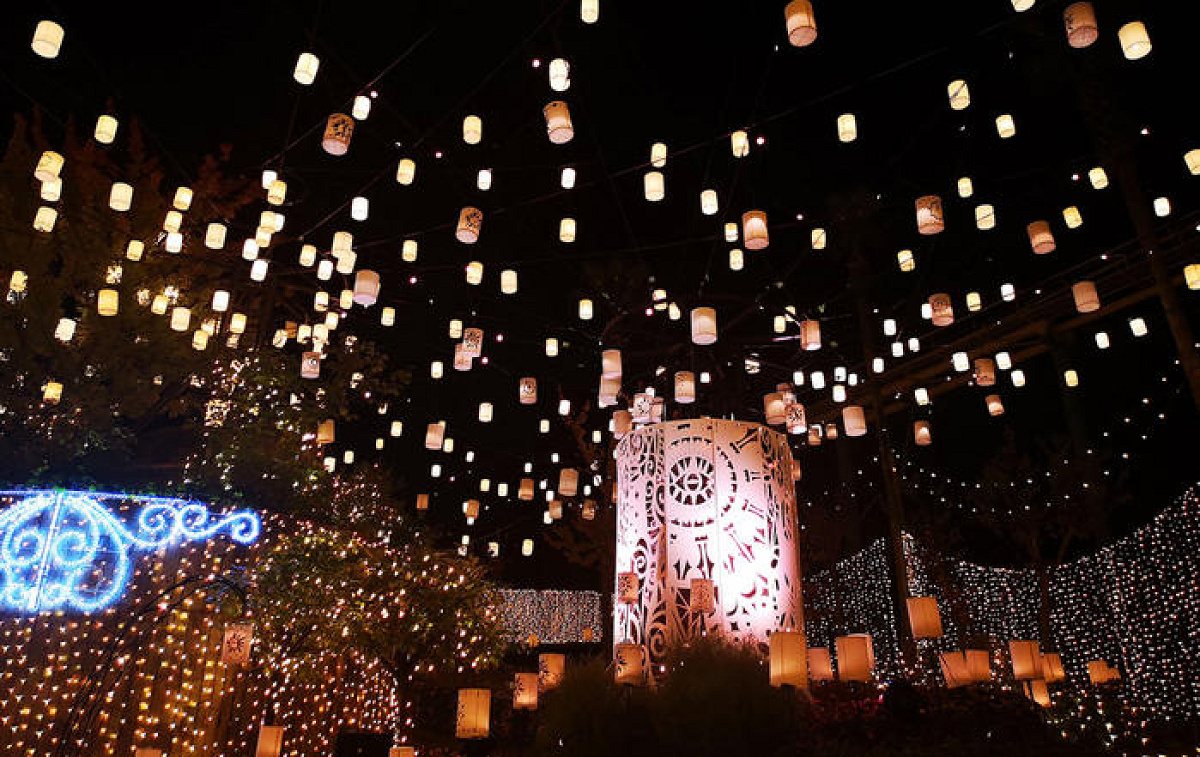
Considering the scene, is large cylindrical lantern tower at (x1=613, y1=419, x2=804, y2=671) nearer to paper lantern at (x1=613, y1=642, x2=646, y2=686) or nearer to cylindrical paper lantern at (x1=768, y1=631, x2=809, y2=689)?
paper lantern at (x1=613, y1=642, x2=646, y2=686)

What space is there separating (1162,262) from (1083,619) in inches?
207

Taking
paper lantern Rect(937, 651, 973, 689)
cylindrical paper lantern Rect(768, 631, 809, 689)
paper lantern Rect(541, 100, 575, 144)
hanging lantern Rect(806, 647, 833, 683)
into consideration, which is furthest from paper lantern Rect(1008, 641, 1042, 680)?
paper lantern Rect(541, 100, 575, 144)

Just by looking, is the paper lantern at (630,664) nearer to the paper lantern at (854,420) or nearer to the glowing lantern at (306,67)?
the paper lantern at (854,420)

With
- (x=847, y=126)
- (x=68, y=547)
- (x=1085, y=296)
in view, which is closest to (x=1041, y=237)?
(x=1085, y=296)

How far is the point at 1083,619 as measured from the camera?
10.8 m

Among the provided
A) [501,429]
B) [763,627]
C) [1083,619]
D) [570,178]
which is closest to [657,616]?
[763,627]

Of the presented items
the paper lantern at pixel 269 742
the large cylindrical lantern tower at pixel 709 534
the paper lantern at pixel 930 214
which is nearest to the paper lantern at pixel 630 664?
the large cylindrical lantern tower at pixel 709 534

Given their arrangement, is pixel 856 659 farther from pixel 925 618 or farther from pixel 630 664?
pixel 630 664

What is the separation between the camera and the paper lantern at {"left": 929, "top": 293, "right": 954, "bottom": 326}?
8406mm

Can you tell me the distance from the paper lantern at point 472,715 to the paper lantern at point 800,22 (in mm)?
5759

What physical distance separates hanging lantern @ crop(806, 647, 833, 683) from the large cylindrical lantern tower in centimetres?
58

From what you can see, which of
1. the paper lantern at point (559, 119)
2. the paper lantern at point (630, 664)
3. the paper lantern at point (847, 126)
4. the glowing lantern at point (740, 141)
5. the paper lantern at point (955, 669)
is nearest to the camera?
the paper lantern at point (630, 664)

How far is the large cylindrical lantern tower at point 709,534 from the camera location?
6.01 m

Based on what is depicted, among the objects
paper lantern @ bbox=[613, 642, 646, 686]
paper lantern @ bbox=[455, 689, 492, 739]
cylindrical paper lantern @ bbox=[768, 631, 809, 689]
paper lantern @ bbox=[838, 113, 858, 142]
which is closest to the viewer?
cylindrical paper lantern @ bbox=[768, 631, 809, 689]
